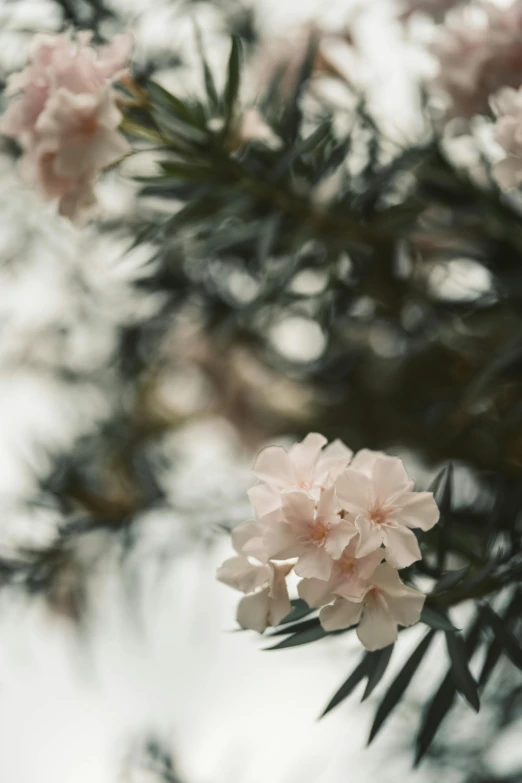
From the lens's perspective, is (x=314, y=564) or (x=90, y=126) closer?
(x=314, y=564)

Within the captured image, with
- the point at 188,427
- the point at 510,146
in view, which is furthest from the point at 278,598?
the point at 188,427

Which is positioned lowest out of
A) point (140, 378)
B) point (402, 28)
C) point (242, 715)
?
point (242, 715)

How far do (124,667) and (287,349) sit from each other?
546mm

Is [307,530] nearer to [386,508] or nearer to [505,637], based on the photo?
[386,508]

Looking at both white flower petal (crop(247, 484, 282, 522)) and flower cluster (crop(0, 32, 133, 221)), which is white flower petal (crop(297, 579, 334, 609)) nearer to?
white flower petal (crop(247, 484, 282, 522))

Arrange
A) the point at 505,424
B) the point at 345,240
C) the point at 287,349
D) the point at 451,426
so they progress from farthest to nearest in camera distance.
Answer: the point at 287,349 → the point at 451,426 → the point at 345,240 → the point at 505,424

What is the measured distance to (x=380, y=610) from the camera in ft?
1.39

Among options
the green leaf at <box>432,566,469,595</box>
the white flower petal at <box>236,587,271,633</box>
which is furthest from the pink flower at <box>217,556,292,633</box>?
the green leaf at <box>432,566,469,595</box>

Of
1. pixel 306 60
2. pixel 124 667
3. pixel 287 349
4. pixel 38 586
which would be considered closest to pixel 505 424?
pixel 306 60

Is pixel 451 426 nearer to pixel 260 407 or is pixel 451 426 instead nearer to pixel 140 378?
pixel 260 407

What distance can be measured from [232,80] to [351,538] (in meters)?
0.41

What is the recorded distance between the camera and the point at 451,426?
915 mm

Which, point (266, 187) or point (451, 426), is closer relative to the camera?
point (266, 187)

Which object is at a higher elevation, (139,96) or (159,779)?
(139,96)
